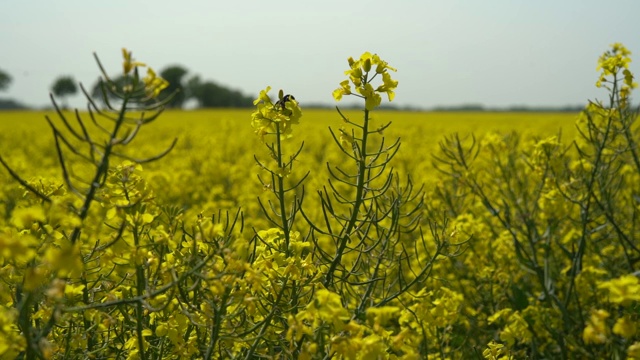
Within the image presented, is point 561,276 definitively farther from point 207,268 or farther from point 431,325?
point 207,268

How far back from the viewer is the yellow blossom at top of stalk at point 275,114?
1912mm

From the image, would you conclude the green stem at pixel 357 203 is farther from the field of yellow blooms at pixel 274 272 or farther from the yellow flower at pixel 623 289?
the yellow flower at pixel 623 289

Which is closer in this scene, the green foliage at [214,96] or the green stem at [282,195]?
the green stem at [282,195]

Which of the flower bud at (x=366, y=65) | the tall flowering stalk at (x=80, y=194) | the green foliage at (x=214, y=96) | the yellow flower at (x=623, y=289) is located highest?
the flower bud at (x=366, y=65)

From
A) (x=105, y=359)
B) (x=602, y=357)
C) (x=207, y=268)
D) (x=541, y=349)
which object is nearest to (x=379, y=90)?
(x=207, y=268)

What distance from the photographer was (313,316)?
4.56 ft

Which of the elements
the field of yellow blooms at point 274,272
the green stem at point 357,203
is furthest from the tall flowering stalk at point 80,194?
the green stem at point 357,203

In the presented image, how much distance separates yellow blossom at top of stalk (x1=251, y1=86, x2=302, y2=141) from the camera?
1912 millimetres

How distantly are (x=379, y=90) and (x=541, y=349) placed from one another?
171 centimetres

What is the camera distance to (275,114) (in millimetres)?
1910

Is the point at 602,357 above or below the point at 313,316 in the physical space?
below

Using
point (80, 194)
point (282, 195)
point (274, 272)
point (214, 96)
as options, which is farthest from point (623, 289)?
point (214, 96)

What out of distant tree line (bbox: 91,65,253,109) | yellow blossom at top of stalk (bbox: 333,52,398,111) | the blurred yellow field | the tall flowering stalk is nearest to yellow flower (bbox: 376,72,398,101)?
yellow blossom at top of stalk (bbox: 333,52,398,111)

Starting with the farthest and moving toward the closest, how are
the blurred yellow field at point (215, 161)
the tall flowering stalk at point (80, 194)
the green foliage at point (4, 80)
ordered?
1. the green foliage at point (4, 80)
2. the blurred yellow field at point (215, 161)
3. the tall flowering stalk at point (80, 194)
